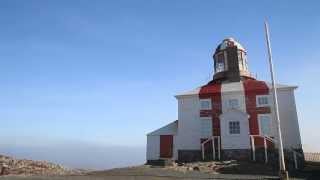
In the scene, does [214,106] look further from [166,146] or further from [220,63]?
[220,63]

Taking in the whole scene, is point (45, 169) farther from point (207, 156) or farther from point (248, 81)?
point (248, 81)

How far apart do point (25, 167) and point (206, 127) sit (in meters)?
19.7

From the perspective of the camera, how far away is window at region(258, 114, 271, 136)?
3709 centimetres

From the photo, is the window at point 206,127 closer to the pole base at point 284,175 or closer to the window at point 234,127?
the window at point 234,127

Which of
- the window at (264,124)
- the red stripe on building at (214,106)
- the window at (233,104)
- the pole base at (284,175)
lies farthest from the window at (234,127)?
the pole base at (284,175)

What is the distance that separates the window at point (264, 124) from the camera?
37094mm

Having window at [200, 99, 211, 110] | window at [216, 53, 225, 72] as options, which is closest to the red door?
window at [200, 99, 211, 110]

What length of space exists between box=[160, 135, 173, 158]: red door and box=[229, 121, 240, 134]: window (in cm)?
731

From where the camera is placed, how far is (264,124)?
1473 inches

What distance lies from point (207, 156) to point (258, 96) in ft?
28.6

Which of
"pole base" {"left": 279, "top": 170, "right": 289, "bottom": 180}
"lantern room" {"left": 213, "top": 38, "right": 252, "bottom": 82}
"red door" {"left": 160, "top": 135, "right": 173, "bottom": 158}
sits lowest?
"pole base" {"left": 279, "top": 170, "right": 289, "bottom": 180}

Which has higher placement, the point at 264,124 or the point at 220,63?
the point at 220,63

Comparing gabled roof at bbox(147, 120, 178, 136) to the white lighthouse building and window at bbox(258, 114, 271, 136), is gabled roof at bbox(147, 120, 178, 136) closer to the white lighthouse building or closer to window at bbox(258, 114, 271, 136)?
the white lighthouse building

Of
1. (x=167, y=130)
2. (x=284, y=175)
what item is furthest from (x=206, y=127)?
(x=284, y=175)
